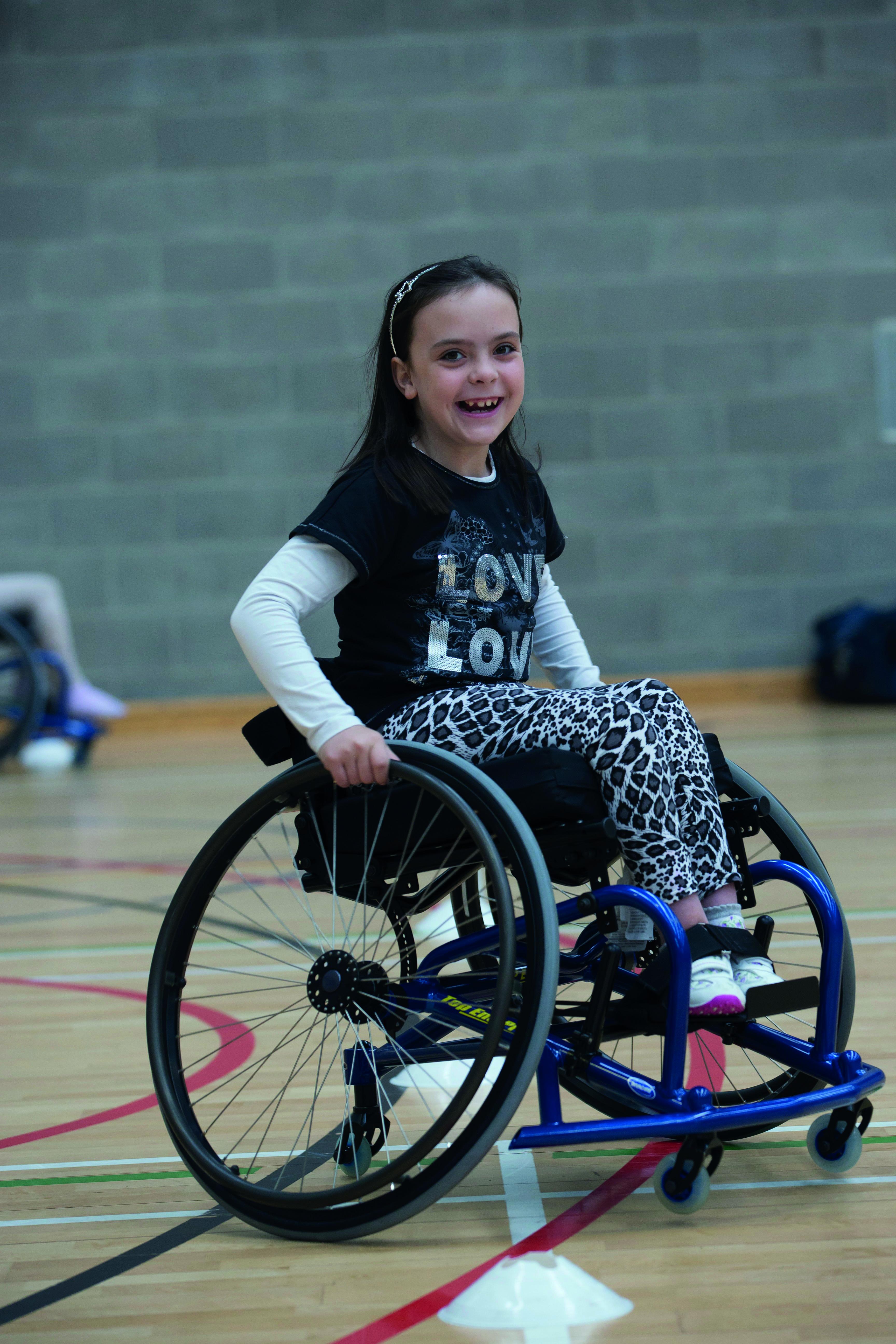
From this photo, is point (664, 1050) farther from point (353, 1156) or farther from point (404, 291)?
point (404, 291)

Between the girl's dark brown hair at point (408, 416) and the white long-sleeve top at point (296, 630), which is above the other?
the girl's dark brown hair at point (408, 416)

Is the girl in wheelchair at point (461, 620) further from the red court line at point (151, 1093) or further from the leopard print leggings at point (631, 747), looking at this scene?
the red court line at point (151, 1093)

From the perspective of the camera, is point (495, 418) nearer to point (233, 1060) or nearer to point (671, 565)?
point (233, 1060)

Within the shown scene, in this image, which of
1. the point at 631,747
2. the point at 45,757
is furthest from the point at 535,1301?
the point at 45,757

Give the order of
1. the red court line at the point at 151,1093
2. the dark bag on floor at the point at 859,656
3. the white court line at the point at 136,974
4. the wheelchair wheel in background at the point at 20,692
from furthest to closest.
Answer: the dark bag on floor at the point at 859,656 < the wheelchair wheel in background at the point at 20,692 < the white court line at the point at 136,974 < the red court line at the point at 151,1093

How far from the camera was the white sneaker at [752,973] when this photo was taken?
119cm

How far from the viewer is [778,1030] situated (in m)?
1.25

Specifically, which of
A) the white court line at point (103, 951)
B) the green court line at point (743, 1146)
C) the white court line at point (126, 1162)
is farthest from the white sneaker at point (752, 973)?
the white court line at point (103, 951)

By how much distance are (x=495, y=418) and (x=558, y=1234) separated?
75 cm

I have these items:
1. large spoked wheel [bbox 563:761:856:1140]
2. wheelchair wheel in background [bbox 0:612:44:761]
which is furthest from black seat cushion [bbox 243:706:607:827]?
wheelchair wheel in background [bbox 0:612:44:761]

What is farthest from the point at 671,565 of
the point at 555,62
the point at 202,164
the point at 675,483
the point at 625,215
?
the point at 202,164

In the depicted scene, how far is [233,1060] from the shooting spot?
1681 millimetres

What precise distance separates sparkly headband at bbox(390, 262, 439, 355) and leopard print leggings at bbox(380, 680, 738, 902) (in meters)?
0.38

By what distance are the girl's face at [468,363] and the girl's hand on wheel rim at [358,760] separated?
36 cm
